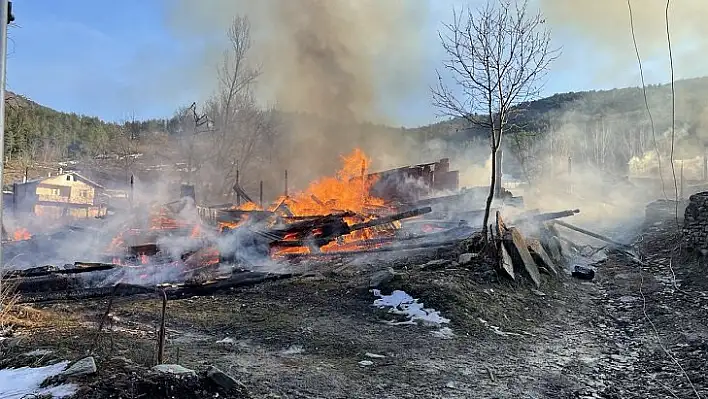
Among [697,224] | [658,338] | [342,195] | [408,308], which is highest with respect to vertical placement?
[342,195]

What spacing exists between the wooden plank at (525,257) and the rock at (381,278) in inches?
108

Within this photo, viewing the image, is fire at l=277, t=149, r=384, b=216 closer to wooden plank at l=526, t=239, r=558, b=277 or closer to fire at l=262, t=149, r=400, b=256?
fire at l=262, t=149, r=400, b=256

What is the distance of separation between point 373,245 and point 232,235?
428cm

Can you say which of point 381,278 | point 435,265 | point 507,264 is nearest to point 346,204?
point 435,265

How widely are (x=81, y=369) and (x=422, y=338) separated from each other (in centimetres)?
466

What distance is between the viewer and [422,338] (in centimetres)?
736

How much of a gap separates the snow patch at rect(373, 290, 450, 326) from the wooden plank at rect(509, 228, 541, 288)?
9.34 feet

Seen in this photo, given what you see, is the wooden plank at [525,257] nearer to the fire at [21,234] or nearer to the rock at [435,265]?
the rock at [435,265]

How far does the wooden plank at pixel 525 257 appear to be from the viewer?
402 inches

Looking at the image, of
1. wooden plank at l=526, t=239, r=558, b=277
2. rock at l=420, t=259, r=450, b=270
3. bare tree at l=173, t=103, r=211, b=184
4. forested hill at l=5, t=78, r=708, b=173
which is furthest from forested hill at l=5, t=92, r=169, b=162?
wooden plank at l=526, t=239, r=558, b=277

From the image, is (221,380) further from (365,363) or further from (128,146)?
(128,146)

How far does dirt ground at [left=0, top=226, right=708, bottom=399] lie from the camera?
534 centimetres

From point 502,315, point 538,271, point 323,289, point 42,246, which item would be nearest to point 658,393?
point 502,315

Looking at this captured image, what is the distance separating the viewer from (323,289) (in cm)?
1016
